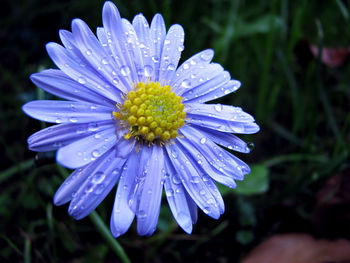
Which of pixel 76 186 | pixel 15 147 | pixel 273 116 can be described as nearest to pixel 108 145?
pixel 76 186

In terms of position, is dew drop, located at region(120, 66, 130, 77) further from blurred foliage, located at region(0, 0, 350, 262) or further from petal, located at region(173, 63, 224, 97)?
blurred foliage, located at region(0, 0, 350, 262)

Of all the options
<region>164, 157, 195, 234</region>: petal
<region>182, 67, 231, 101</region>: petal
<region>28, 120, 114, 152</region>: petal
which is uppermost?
<region>28, 120, 114, 152</region>: petal

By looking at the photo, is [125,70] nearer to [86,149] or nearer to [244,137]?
[86,149]

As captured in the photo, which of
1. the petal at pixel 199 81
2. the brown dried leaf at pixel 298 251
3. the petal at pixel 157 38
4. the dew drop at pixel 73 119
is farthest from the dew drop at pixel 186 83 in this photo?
the brown dried leaf at pixel 298 251

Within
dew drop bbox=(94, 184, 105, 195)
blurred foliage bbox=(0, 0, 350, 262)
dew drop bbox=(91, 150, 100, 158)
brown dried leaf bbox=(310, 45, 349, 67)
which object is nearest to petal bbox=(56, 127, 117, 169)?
dew drop bbox=(91, 150, 100, 158)

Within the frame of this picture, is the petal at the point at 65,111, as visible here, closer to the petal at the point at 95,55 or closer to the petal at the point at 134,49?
the petal at the point at 95,55

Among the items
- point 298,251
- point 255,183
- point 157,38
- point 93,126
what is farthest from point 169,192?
point 298,251
